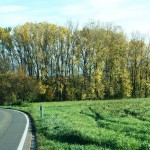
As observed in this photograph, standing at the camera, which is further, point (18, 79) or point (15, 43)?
point (15, 43)

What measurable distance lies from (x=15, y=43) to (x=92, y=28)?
16.6m

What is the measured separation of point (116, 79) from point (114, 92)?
3.25m

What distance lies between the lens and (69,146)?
13.1 meters

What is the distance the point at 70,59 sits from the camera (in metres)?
84.7

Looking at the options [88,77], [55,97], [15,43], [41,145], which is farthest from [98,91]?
[41,145]

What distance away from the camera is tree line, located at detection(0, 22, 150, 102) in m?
82.4

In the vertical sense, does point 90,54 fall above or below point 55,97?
above

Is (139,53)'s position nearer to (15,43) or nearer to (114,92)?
(114,92)

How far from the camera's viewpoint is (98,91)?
8325 centimetres

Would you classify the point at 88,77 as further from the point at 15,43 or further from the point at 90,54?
the point at 15,43

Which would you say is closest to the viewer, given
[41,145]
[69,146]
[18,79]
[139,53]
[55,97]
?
[69,146]

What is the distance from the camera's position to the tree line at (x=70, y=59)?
82.4 meters

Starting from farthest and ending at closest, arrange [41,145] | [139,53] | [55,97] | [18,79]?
1. [139,53]
2. [55,97]
3. [18,79]
4. [41,145]

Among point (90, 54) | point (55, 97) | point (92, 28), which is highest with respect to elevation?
point (92, 28)
